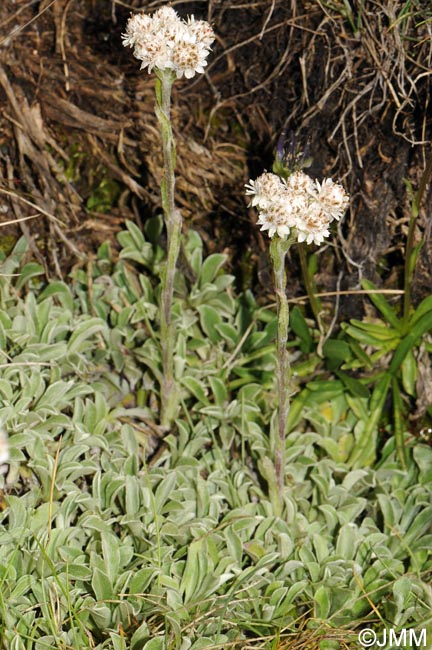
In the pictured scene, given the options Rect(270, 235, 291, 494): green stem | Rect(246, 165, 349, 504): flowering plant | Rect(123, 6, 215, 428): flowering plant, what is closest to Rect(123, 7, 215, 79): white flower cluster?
Rect(123, 6, 215, 428): flowering plant

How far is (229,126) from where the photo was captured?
297 centimetres

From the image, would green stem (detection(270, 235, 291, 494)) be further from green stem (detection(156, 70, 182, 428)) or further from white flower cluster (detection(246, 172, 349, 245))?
green stem (detection(156, 70, 182, 428))

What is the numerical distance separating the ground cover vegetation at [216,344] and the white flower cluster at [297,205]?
0.26 meters

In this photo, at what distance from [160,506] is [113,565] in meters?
0.26

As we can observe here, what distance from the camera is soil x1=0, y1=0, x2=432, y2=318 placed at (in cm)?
263

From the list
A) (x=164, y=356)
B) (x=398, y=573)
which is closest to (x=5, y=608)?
(x=164, y=356)

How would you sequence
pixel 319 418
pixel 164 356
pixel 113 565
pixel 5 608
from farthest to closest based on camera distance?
pixel 319 418, pixel 164 356, pixel 113 565, pixel 5 608

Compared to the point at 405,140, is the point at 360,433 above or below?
below

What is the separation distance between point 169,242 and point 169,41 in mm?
606

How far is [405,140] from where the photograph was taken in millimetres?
2668

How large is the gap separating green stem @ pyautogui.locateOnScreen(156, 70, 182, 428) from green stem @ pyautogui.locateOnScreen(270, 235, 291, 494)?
0.36 m

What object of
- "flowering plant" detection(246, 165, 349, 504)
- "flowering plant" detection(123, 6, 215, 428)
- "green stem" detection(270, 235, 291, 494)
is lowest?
"green stem" detection(270, 235, 291, 494)

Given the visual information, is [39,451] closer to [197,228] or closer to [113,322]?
[113,322]

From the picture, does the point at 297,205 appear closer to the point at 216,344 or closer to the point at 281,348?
the point at 281,348
